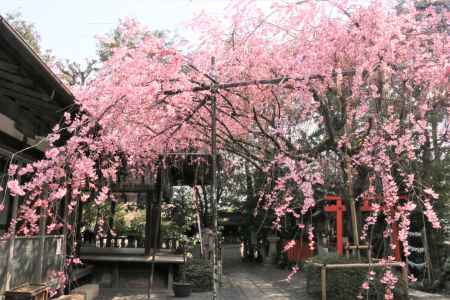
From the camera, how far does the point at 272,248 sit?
2264 cm

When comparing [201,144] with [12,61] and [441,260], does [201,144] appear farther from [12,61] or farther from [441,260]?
[441,260]

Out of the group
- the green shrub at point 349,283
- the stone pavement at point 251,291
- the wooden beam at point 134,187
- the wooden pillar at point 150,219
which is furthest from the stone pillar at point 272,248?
the green shrub at point 349,283

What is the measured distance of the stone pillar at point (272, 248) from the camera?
22438mm

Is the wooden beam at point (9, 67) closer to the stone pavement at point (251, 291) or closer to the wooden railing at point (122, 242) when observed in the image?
the stone pavement at point (251, 291)

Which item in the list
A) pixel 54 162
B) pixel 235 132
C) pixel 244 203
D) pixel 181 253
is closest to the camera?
pixel 54 162

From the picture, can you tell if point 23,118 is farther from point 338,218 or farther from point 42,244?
point 338,218

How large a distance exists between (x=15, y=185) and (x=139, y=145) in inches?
129

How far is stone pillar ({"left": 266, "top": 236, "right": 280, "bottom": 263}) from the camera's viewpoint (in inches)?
883

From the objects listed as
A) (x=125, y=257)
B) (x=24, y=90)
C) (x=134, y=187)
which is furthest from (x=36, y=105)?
(x=125, y=257)

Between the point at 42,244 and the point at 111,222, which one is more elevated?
the point at 111,222

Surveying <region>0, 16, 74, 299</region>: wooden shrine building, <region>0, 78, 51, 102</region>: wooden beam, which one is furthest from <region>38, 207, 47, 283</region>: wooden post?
<region>0, 78, 51, 102</region>: wooden beam

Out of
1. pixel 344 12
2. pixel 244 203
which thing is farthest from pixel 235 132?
pixel 244 203

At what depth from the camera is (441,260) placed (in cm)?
1301

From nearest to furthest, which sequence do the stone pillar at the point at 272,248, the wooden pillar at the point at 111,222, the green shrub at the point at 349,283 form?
the green shrub at the point at 349,283
the wooden pillar at the point at 111,222
the stone pillar at the point at 272,248
